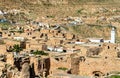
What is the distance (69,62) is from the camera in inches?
1015

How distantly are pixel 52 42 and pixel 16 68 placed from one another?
39.4 feet

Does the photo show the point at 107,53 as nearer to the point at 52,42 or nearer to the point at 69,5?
the point at 52,42

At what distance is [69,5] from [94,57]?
3114 inches

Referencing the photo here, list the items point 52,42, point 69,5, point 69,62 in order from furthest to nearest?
point 69,5, point 52,42, point 69,62

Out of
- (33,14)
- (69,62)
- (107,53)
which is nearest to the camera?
(69,62)

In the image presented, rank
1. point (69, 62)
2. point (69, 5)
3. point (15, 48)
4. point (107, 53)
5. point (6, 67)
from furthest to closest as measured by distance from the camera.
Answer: point (69, 5)
point (15, 48)
point (107, 53)
point (69, 62)
point (6, 67)

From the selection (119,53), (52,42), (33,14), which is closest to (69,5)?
(33,14)

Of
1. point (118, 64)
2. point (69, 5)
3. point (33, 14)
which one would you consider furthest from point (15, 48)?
point (69, 5)

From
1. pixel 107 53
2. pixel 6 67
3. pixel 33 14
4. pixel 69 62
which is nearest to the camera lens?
pixel 6 67

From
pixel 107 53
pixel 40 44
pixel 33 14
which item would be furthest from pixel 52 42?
pixel 33 14

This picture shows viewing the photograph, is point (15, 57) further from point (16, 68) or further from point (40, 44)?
point (40, 44)

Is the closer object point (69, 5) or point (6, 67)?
point (6, 67)

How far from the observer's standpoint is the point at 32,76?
2438 cm

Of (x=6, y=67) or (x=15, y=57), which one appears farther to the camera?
(x=15, y=57)
